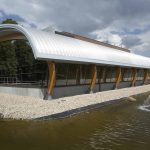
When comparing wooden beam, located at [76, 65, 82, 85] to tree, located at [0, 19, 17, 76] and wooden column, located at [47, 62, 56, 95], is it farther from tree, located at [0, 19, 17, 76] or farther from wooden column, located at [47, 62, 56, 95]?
tree, located at [0, 19, 17, 76]

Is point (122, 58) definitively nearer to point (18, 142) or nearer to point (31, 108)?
point (31, 108)

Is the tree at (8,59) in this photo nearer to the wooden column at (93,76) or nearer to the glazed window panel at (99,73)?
the glazed window panel at (99,73)

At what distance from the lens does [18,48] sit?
48438 millimetres

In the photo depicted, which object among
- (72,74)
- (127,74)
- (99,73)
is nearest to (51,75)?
(72,74)

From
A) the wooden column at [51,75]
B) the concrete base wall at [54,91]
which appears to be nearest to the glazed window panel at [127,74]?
the concrete base wall at [54,91]

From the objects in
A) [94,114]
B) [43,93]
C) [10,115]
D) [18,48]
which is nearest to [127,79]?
[18,48]

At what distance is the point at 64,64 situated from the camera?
30844 mm

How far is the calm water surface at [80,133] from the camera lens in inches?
536

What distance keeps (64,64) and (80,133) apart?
15.6 m

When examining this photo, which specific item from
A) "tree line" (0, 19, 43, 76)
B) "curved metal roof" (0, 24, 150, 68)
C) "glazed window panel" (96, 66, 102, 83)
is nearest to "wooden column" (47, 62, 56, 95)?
"curved metal roof" (0, 24, 150, 68)

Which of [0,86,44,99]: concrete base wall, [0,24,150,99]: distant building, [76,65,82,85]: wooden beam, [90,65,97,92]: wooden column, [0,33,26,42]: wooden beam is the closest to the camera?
[0,24,150,99]: distant building

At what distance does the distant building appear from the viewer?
25.7 m

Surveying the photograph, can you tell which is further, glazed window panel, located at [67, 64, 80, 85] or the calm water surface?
glazed window panel, located at [67, 64, 80, 85]

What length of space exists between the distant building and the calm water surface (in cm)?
674
